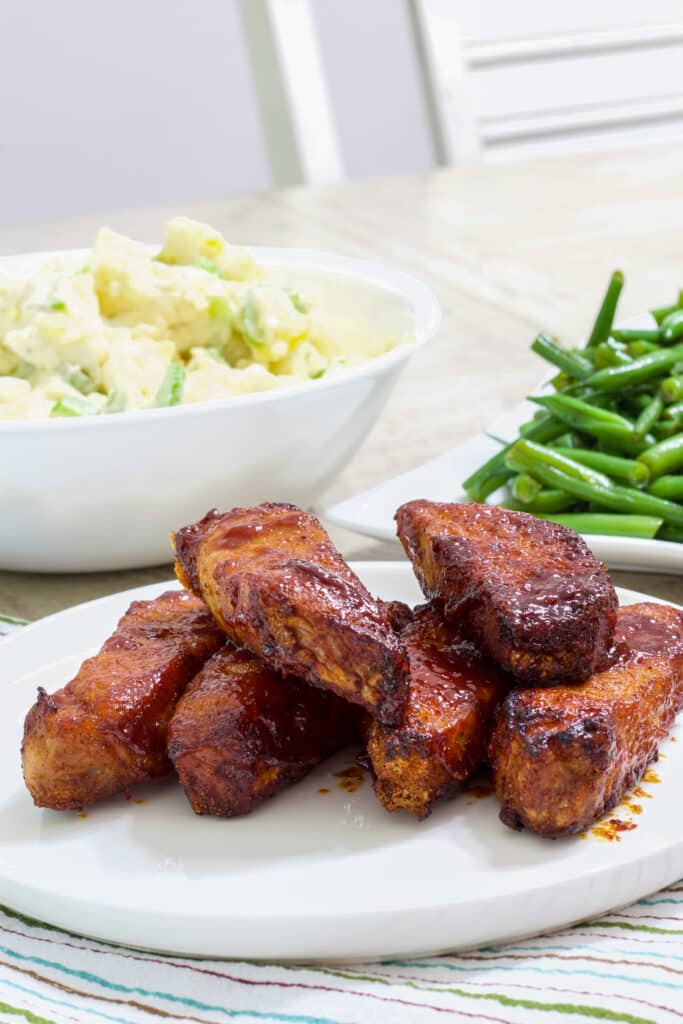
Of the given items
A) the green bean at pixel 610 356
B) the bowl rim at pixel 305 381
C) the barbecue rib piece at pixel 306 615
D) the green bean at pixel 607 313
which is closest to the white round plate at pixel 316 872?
the barbecue rib piece at pixel 306 615

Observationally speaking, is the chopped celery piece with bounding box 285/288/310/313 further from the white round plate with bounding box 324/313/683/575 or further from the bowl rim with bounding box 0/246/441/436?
the white round plate with bounding box 324/313/683/575

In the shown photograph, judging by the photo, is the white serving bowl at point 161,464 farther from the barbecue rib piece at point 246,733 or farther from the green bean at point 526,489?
the barbecue rib piece at point 246,733

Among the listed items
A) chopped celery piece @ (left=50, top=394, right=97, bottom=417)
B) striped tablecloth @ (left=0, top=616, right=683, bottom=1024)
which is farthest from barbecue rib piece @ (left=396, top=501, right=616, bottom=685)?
chopped celery piece @ (left=50, top=394, right=97, bottom=417)

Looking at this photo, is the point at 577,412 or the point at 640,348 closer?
the point at 577,412

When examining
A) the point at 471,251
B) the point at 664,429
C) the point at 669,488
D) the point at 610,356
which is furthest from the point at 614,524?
the point at 471,251

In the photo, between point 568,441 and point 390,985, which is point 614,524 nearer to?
point 568,441

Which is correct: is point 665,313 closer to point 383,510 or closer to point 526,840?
point 383,510
